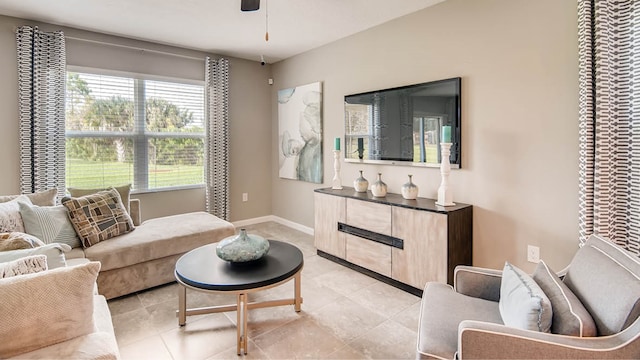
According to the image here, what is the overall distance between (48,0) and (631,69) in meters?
4.53

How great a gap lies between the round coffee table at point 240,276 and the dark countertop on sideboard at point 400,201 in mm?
998

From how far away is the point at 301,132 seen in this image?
459 cm

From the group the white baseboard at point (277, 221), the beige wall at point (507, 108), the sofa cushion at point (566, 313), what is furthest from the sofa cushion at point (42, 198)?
the sofa cushion at point (566, 313)

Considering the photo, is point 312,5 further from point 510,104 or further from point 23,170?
point 23,170

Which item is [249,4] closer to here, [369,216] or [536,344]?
[369,216]

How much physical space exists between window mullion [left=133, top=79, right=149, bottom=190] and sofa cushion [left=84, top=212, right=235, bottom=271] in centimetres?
108

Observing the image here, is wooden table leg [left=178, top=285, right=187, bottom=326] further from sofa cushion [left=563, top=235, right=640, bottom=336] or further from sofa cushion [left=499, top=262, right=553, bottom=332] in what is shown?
sofa cushion [left=563, top=235, right=640, bottom=336]

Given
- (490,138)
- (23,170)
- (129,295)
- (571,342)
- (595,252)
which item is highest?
(490,138)

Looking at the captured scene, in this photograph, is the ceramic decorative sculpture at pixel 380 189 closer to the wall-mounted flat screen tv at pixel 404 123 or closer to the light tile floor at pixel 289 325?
the wall-mounted flat screen tv at pixel 404 123

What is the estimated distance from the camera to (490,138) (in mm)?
2641

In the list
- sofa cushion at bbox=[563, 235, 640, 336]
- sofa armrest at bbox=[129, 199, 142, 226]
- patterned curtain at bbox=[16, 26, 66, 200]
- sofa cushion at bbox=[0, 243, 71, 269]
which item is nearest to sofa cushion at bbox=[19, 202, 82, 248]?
sofa armrest at bbox=[129, 199, 142, 226]

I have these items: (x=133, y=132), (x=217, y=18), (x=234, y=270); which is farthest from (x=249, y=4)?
(x=133, y=132)

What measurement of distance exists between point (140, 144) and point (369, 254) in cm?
315

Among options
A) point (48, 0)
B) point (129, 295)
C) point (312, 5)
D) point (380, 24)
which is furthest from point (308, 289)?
point (48, 0)
